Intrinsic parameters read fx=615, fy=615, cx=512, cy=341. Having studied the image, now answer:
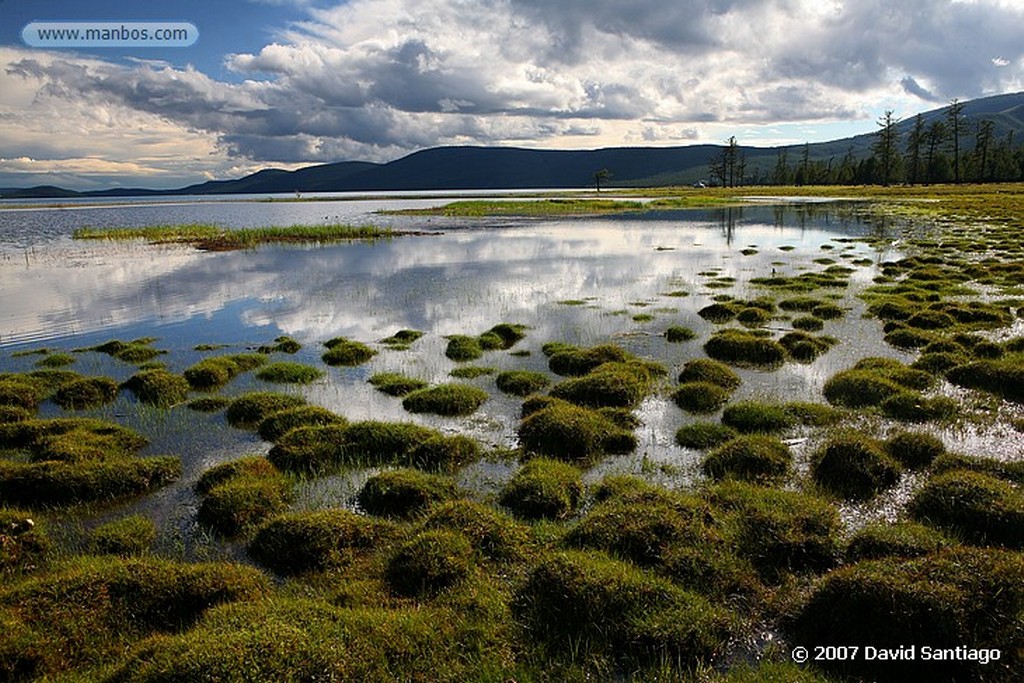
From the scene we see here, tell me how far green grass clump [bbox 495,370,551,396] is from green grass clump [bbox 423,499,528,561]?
25.9 ft

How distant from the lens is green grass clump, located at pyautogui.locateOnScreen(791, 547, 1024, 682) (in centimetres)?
730

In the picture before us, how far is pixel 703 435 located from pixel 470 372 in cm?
847

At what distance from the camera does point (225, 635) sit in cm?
733

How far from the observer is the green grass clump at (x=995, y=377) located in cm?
1709

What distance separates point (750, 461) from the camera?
13227mm

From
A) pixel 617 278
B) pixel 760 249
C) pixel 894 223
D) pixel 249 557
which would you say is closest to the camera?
pixel 249 557

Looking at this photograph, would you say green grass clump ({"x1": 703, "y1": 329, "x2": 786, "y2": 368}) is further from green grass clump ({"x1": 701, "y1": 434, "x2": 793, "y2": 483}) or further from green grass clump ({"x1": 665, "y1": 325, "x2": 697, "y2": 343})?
green grass clump ({"x1": 701, "y1": 434, "x2": 793, "y2": 483})

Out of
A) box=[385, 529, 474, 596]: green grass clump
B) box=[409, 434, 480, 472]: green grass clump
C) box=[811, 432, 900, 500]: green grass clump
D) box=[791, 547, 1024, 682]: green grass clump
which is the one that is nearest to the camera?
box=[791, 547, 1024, 682]: green grass clump

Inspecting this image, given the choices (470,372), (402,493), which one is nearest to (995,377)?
(470,372)

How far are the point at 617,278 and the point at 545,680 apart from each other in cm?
3445

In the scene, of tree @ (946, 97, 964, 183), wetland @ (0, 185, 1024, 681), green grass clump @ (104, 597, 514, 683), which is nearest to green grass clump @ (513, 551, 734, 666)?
wetland @ (0, 185, 1024, 681)

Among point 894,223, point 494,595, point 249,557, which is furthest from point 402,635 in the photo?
point 894,223

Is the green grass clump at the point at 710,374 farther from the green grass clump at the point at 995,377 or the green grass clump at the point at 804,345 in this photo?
the green grass clump at the point at 995,377

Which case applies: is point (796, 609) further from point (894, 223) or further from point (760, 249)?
point (894, 223)
